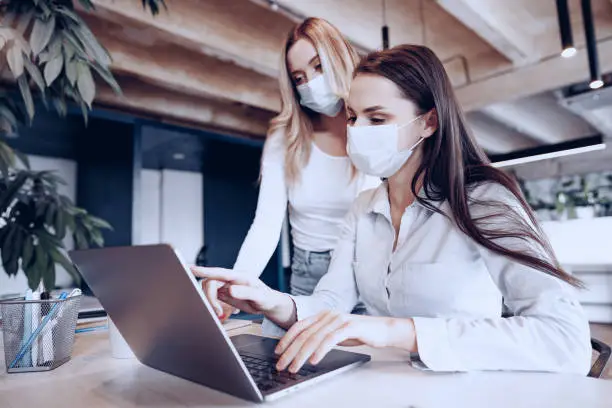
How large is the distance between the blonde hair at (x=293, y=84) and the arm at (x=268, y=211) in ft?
0.11

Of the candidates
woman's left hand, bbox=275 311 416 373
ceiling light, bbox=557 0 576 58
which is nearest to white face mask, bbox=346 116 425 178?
woman's left hand, bbox=275 311 416 373

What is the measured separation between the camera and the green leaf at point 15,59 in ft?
3.98

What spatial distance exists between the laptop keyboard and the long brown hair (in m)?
0.47

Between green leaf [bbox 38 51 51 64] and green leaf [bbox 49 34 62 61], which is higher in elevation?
green leaf [bbox 49 34 62 61]

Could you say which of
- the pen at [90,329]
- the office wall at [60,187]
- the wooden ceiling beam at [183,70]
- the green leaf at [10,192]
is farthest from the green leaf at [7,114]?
the office wall at [60,187]

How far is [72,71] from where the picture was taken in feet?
4.39

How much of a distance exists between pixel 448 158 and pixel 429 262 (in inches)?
10.1

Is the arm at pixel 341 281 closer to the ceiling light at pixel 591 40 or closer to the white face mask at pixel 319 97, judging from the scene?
the white face mask at pixel 319 97

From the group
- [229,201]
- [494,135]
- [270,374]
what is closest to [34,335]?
[270,374]

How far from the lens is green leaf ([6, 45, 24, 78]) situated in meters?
1.21

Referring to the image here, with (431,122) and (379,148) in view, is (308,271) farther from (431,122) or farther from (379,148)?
(431,122)

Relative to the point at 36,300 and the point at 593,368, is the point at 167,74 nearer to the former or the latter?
the point at 36,300

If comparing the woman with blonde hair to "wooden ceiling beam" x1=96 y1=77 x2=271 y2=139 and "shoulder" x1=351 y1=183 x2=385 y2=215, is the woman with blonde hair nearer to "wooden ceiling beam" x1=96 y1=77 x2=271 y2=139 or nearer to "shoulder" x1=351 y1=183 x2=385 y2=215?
"shoulder" x1=351 y1=183 x2=385 y2=215

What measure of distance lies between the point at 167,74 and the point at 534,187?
8.75 meters
